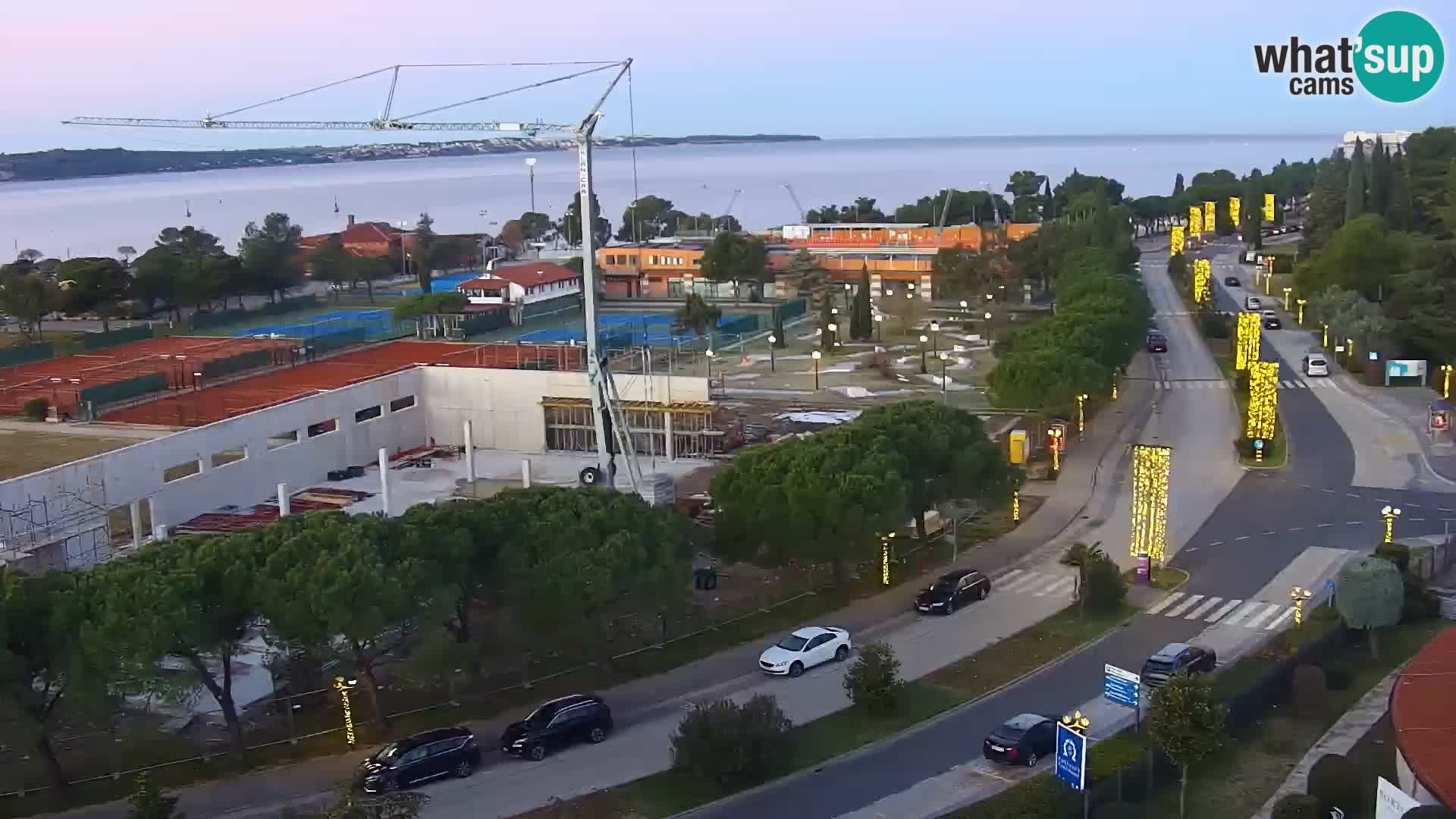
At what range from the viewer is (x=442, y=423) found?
1098 inches

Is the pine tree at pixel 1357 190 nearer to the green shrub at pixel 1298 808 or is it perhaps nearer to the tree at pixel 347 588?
the green shrub at pixel 1298 808

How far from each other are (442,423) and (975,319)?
76.8 ft

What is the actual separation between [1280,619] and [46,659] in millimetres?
13658

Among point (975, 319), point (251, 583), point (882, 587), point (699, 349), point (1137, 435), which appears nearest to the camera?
point (251, 583)

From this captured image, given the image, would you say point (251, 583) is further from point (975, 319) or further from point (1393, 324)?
point (975, 319)

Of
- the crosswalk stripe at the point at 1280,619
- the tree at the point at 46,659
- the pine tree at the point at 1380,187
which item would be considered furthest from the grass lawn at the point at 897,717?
the pine tree at the point at 1380,187

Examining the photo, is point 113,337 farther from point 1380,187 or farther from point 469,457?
point 1380,187

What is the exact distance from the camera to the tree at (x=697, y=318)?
41750mm

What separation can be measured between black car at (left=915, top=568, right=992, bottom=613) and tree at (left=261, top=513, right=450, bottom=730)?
21.3ft

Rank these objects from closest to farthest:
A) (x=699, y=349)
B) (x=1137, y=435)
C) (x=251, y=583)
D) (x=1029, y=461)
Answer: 1. (x=251, y=583)
2. (x=1029, y=461)
3. (x=1137, y=435)
4. (x=699, y=349)

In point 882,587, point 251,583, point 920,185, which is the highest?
point 920,185

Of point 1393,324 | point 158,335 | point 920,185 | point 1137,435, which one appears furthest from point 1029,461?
point 920,185

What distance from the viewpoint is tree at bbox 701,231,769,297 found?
5216 cm

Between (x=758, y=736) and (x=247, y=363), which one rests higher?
(x=247, y=363)
